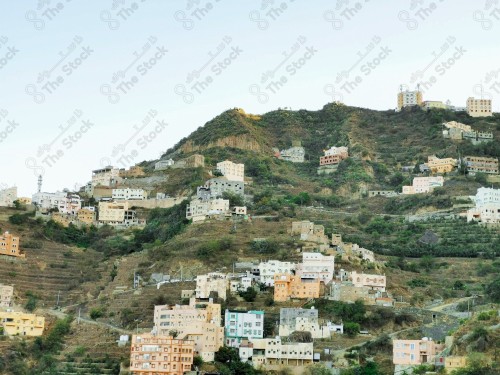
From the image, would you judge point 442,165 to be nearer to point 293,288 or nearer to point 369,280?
point 369,280

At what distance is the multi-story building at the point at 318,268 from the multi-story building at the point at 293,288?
1.12 meters

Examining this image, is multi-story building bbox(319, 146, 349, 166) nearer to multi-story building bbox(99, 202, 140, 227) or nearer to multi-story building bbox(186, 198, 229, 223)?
multi-story building bbox(99, 202, 140, 227)

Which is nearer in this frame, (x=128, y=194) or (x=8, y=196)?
(x=8, y=196)

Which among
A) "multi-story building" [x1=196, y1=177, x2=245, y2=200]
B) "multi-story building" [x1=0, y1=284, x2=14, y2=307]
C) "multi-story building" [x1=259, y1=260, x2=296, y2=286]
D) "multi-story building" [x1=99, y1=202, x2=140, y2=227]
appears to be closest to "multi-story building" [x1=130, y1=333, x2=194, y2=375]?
"multi-story building" [x1=259, y1=260, x2=296, y2=286]

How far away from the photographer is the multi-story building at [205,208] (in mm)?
84125

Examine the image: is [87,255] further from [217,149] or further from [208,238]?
[217,149]

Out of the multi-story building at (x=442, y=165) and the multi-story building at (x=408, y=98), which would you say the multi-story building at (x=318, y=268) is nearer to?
the multi-story building at (x=442, y=165)

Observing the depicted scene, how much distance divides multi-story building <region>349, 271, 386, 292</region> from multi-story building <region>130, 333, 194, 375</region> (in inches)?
514

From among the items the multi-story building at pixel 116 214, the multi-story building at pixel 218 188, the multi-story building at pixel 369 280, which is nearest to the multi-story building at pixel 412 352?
the multi-story building at pixel 369 280

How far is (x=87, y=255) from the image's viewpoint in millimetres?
85188

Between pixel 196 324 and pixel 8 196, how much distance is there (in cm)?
3653

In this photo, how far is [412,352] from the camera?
196ft

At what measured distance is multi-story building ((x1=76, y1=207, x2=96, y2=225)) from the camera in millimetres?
93750

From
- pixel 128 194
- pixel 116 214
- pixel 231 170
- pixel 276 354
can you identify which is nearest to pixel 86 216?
pixel 116 214
